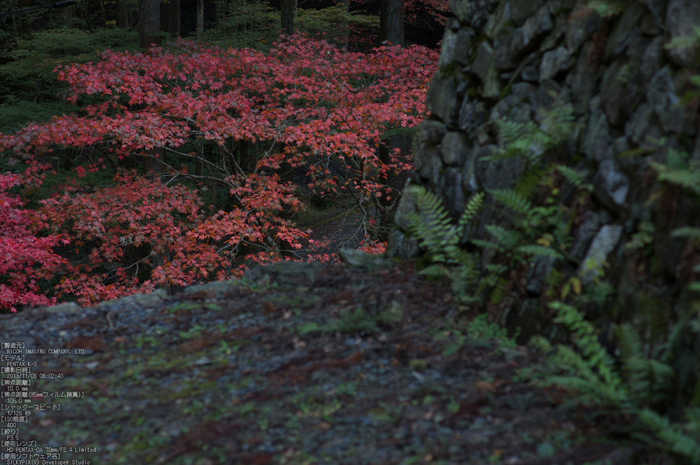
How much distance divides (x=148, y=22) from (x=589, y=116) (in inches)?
401

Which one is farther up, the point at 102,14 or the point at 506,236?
the point at 102,14

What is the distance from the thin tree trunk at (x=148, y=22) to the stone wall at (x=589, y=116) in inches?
304

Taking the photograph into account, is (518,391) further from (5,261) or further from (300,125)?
(5,261)

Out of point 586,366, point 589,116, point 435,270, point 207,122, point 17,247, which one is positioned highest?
point 589,116

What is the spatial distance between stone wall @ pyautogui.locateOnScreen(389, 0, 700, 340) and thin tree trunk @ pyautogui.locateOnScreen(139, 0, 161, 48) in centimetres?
772

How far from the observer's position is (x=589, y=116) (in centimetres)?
386

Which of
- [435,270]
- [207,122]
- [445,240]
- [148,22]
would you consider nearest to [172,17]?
[148,22]

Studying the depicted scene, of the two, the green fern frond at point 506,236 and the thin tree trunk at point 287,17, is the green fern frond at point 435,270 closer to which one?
the green fern frond at point 506,236

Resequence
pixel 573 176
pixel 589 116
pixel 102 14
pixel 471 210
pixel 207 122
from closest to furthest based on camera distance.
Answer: pixel 573 176 < pixel 589 116 < pixel 471 210 < pixel 207 122 < pixel 102 14

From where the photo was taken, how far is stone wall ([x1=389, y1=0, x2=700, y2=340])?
303 cm

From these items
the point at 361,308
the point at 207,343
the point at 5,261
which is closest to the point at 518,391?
the point at 361,308

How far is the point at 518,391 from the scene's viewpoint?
3225mm

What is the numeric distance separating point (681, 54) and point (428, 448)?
278 cm

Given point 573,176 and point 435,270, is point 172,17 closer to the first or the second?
point 435,270
